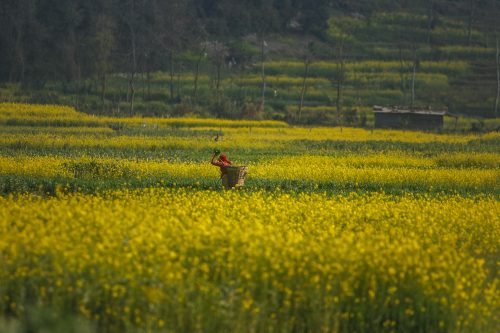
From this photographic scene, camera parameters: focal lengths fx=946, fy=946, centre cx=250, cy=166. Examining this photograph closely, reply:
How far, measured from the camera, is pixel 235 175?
19359 mm

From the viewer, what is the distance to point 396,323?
10.6 meters

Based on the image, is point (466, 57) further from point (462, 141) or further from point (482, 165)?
point (482, 165)

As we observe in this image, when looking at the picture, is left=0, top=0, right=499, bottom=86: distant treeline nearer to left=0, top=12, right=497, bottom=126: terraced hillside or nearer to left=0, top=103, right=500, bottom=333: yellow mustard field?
left=0, top=12, right=497, bottom=126: terraced hillside

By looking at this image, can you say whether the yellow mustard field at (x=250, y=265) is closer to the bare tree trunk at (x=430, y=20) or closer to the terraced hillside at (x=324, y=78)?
the terraced hillside at (x=324, y=78)

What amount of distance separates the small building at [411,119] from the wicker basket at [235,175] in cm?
3140

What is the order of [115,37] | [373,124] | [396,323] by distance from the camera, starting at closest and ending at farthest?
[396,323] → [373,124] → [115,37]

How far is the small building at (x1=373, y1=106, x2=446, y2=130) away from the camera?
49875mm

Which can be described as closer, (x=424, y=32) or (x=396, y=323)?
(x=396, y=323)

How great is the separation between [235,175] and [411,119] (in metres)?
32.4

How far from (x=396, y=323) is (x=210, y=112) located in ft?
146

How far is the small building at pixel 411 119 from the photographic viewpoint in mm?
49875

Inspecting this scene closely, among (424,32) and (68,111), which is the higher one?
(424,32)

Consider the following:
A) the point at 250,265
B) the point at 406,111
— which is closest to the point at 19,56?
the point at 406,111

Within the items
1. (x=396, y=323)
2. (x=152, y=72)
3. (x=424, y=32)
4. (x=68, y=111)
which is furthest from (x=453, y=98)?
(x=396, y=323)
